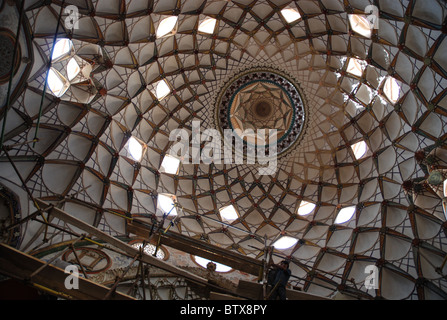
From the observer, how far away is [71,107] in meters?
19.5

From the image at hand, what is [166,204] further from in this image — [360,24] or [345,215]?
[360,24]

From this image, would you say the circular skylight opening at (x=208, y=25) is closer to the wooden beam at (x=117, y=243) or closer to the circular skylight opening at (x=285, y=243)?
the circular skylight opening at (x=285, y=243)

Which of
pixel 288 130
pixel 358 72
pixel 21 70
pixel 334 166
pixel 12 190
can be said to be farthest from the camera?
pixel 288 130

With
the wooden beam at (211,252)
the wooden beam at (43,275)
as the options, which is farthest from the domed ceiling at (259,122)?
the wooden beam at (43,275)

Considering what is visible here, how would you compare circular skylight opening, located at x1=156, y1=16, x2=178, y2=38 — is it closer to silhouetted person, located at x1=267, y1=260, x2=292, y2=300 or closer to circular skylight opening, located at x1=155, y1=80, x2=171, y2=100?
circular skylight opening, located at x1=155, y1=80, x2=171, y2=100

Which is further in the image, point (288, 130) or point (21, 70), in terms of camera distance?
point (288, 130)

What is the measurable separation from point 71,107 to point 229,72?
31.9 ft

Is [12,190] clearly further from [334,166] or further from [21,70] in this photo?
[334,166]

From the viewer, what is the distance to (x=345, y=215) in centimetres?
2266

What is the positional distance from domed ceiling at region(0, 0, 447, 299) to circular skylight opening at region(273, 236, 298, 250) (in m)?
0.25

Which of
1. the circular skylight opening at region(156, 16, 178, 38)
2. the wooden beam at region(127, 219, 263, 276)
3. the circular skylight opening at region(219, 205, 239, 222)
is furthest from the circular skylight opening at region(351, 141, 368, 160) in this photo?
the circular skylight opening at region(156, 16, 178, 38)
